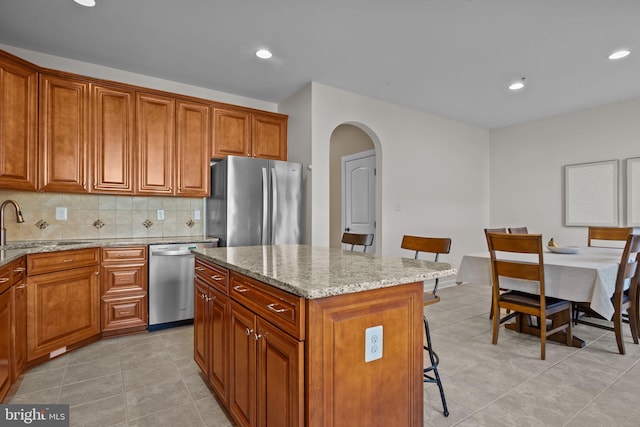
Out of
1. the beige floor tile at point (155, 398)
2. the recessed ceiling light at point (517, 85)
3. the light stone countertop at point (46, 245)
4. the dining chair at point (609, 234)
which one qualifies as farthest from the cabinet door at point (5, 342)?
the dining chair at point (609, 234)

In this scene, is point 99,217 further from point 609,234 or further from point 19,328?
point 609,234

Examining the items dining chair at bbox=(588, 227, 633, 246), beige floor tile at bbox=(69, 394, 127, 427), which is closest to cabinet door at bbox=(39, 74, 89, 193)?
beige floor tile at bbox=(69, 394, 127, 427)

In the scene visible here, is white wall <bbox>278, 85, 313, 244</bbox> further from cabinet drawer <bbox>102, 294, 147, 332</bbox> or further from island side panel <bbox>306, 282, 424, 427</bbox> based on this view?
island side panel <bbox>306, 282, 424, 427</bbox>

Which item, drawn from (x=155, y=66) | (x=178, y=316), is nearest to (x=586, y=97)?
(x=155, y=66)

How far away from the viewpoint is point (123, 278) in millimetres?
3041

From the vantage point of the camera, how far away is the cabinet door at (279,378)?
1.11 metres

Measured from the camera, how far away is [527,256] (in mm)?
2988

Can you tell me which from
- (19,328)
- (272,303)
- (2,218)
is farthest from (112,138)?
(272,303)

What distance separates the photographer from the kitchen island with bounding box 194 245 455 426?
1.12 metres

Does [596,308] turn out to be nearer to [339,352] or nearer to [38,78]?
[339,352]

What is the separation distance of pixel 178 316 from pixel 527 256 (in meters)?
3.40

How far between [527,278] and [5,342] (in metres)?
3.57

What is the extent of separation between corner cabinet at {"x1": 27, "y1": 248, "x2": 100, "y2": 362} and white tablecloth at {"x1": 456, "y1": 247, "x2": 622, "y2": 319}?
3.42 metres

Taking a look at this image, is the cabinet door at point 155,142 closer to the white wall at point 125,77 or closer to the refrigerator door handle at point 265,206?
the white wall at point 125,77
